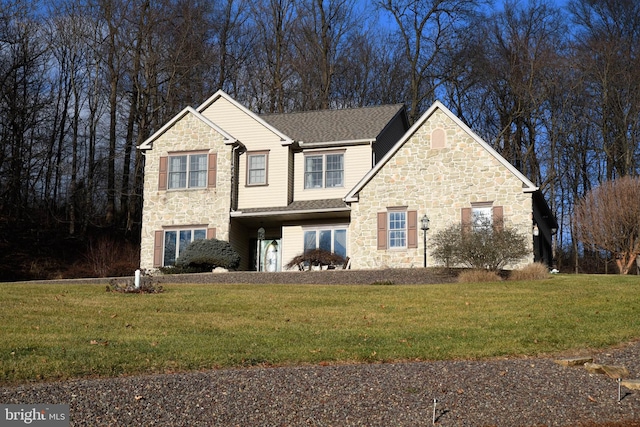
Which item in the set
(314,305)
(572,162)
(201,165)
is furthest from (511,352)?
(572,162)

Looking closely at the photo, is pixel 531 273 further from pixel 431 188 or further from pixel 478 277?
pixel 431 188

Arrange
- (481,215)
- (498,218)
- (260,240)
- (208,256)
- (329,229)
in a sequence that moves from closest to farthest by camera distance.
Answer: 1. (498,218)
2. (481,215)
3. (208,256)
4. (329,229)
5. (260,240)

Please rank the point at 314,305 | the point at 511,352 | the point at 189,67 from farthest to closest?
the point at 189,67
the point at 314,305
the point at 511,352

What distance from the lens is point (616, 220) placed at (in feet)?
98.4

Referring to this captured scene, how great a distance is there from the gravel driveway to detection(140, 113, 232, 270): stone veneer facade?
747 inches

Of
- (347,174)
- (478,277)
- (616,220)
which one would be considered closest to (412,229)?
(347,174)

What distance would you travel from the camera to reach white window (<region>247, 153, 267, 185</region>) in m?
30.3

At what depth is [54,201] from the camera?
39156 millimetres

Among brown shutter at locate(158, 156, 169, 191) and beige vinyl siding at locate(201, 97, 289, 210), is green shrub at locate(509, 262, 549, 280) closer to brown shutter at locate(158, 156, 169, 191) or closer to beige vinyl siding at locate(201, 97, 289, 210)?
beige vinyl siding at locate(201, 97, 289, 210)

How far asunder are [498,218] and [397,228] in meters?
3.33

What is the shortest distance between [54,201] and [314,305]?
25640 millimetres

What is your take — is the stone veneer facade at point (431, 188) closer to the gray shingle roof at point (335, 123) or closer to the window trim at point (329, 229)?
the window trim at point (329, 229)

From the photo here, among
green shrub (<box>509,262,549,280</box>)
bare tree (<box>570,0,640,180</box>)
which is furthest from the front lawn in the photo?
bare tree (<box>570,0,640,180</box>)

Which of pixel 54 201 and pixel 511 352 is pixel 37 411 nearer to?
pixel 511 352
